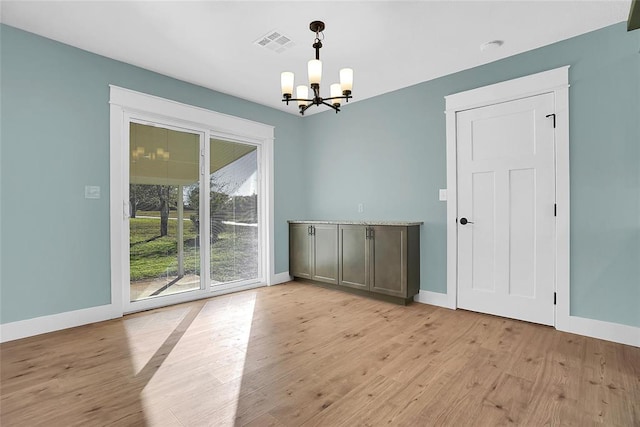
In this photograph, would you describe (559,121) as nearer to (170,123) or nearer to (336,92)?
(336,92)

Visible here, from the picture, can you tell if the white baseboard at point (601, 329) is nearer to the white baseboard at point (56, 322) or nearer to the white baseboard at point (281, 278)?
the white baseboard at point (281, 278)

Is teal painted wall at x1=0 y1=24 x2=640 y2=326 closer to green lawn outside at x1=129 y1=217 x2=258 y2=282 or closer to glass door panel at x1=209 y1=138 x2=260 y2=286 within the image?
green lawn outside at x1=129 y1=217 x2=258 y2=282

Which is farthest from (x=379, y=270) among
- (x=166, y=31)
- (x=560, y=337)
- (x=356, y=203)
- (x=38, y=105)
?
(x=38, y=105)

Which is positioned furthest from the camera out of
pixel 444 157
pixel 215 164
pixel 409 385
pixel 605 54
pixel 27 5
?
pixel 215 164

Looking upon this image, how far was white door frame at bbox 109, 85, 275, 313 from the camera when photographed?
3264 mm

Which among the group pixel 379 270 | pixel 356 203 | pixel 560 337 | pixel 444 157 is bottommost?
pixel 560 337

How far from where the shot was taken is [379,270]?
12.6ft

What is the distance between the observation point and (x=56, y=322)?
9.52ft

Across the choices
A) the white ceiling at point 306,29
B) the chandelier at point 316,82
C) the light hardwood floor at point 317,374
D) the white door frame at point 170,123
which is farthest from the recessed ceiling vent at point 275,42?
the light hardwood floor at point 317,374

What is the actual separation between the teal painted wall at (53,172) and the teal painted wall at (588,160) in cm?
330

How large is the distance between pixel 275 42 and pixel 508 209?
111 inches

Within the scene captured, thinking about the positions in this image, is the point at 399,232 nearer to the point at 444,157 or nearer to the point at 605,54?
the point at 444,157

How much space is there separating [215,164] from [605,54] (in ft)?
13.9

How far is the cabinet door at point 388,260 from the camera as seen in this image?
3.65m
